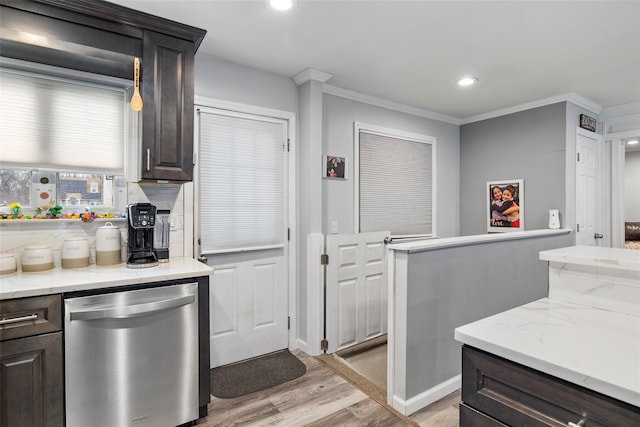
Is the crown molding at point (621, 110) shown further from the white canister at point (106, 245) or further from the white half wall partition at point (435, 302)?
the white canister at point (106, 245)

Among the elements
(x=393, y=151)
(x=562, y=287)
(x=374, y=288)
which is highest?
(x=393, y=151)

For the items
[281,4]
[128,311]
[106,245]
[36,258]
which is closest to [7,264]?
[36,258]

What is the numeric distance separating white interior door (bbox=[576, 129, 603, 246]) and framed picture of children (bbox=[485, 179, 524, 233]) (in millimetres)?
535

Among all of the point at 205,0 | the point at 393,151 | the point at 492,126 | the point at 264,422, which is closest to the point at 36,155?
the point at 205,0

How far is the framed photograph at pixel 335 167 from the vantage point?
317 centimetres

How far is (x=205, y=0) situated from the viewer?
1.93 metres

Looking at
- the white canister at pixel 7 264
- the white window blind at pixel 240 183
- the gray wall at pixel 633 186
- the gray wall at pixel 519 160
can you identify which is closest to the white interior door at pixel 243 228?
the white window blind at pixel 240 183

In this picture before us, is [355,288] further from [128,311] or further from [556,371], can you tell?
[556,371]

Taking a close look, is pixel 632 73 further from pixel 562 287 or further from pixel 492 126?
pixel 562 287

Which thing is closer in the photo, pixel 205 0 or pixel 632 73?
pixel 205 0

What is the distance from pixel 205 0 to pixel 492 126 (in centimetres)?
362

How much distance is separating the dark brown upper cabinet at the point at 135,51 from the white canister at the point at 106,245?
42 centimetres

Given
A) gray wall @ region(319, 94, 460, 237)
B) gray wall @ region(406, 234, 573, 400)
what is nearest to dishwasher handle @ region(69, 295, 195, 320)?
gray wall @ region(406, 234, 573, 400)

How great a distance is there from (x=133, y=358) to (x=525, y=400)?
70.6 inches
